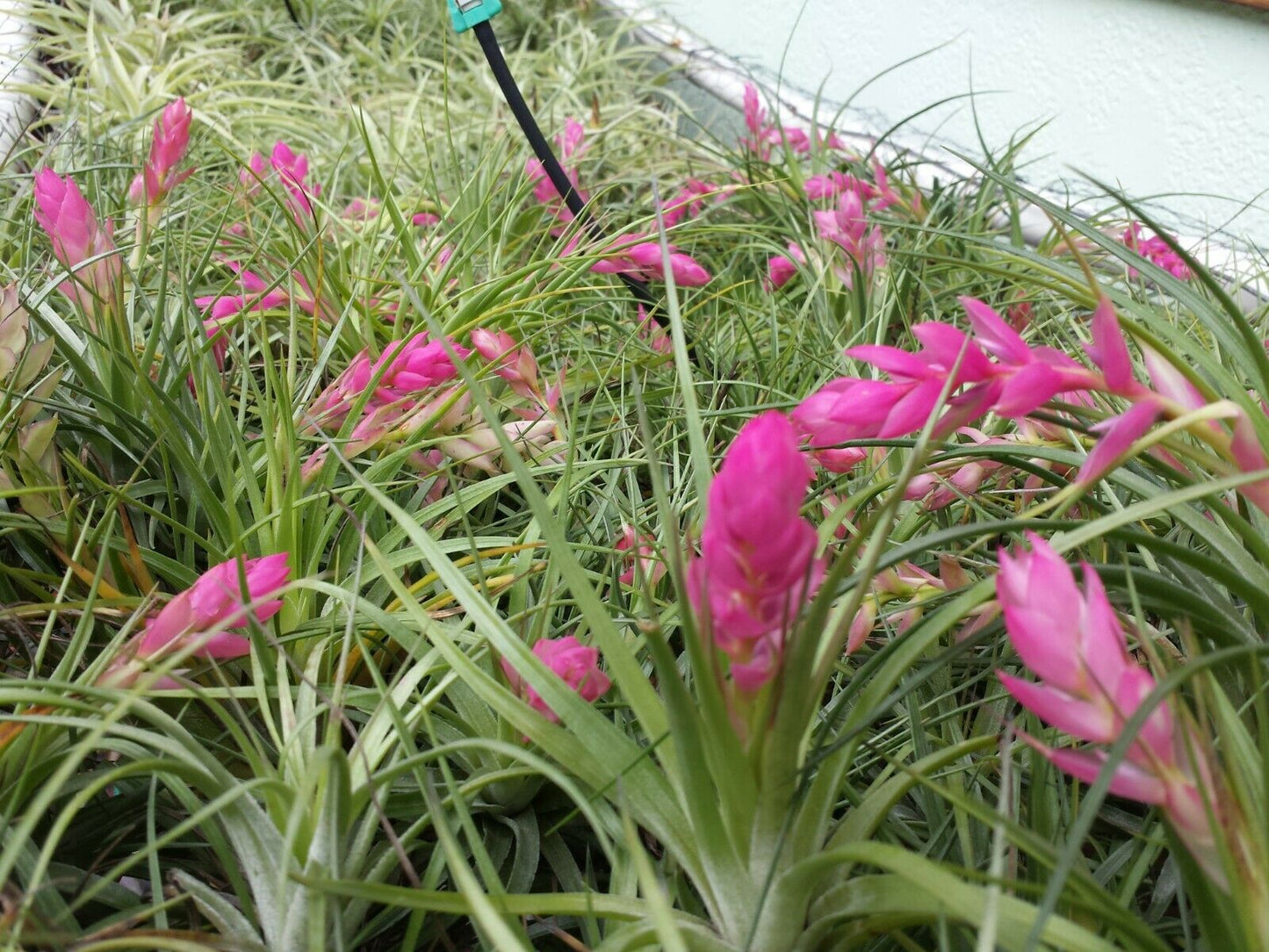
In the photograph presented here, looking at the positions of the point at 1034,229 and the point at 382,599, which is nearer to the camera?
the point at 382,599

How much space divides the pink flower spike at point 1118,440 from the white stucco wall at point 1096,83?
103 cm

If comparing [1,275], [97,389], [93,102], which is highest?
[93,102]

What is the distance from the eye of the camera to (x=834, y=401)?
1.36 ft

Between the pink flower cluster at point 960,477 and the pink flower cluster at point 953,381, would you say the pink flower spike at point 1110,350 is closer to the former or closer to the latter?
the pink flower cluster at point 953,381

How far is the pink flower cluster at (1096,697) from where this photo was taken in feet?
1.03

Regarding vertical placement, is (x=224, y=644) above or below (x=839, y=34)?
below

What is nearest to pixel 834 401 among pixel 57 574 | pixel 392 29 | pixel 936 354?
pixel 936 354

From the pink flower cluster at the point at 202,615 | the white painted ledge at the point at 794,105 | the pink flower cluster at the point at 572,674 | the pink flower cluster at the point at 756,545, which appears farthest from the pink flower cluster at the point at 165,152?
the white painted ledge at the point at 794,105

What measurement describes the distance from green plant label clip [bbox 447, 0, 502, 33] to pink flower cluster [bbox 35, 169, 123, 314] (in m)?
0.40

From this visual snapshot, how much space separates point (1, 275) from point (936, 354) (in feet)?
2.86

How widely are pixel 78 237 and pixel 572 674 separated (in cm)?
56

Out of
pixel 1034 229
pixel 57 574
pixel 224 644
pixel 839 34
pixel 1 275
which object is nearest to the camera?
pixel 224 644

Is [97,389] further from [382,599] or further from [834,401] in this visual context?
[834,401]

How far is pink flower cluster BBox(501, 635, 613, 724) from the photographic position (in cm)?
46
